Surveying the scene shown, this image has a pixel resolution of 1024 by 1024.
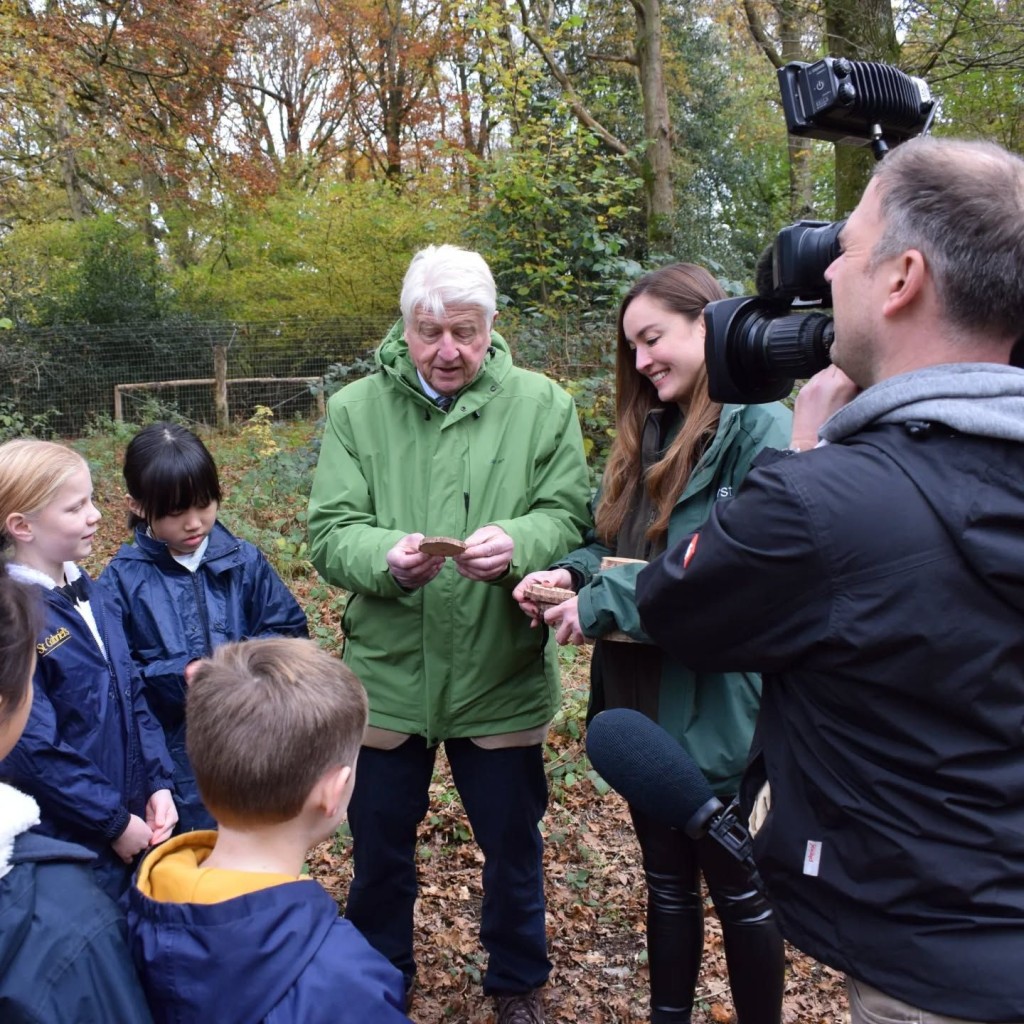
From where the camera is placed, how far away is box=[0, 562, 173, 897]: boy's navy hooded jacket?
2271 mm

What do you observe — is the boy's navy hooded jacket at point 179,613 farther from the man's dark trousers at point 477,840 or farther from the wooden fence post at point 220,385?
the wooden fence post at point 220,385

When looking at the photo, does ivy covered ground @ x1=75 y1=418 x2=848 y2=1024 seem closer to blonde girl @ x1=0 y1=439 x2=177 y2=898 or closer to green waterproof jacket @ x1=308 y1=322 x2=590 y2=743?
green waterproof jacket @ x1=308 y1=322 x2=590 y2=743

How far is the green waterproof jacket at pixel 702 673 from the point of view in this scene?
7.83 ft

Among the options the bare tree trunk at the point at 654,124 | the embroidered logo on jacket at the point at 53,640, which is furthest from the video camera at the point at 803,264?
the bare tree trunk at the point at 654,124

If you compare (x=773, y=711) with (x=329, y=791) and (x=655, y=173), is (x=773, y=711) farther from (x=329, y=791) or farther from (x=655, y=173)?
(x=655, y=173)

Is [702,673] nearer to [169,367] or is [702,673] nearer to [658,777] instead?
[658,777]

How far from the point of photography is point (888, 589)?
4.47 ft

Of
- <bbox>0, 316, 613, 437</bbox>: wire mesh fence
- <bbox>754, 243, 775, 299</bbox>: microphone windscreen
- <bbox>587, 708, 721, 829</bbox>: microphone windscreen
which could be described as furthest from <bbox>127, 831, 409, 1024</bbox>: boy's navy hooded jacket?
<bbox>0, 316, 613, 437</bbox>: wire mesh fence

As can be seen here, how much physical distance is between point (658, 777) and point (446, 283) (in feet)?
4.98

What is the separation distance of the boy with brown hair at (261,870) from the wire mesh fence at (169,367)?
33.7 ft

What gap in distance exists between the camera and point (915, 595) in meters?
1.36

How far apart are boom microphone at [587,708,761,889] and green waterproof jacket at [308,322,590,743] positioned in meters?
0.87

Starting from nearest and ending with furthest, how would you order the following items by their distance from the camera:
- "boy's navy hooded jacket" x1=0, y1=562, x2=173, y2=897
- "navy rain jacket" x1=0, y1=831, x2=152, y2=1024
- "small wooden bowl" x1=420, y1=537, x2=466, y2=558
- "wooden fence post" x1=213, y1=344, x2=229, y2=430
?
"navy rain jacket" x1=0, y1=831, x2=152, y2=1024
"boy's navy hooded jacket" x1=0, y1=562, x2=173, y2=897
"small wooden bowl" x1=420, y1=537, x2=466, y2=558
"wooden fence post" x1=213, y1=344, x2=229, y2=430

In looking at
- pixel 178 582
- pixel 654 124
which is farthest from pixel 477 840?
pixel 654 124
